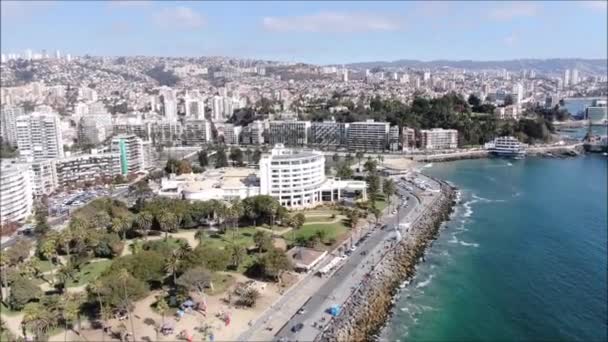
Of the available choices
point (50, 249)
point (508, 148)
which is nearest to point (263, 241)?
point (50, 249)

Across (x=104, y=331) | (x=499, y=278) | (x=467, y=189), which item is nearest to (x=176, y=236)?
(x=104, y=331)

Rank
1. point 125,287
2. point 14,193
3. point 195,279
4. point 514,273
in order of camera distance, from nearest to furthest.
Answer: point 125,287 < point 195,279 < point 514,273 < point 14,193

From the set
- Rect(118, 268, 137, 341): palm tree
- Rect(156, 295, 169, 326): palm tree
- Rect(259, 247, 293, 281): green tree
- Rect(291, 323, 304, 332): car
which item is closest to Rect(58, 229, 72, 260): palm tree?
Rect(118, 268, 137, 341): palm tree

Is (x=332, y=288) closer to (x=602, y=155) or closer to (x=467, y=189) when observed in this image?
(x=467, y=189)

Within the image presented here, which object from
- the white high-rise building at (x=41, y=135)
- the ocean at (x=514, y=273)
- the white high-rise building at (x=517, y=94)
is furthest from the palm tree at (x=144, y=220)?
the white high-rise building at (x=517, y=94)

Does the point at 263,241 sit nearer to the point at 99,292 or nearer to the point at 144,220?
the point at 144,220
